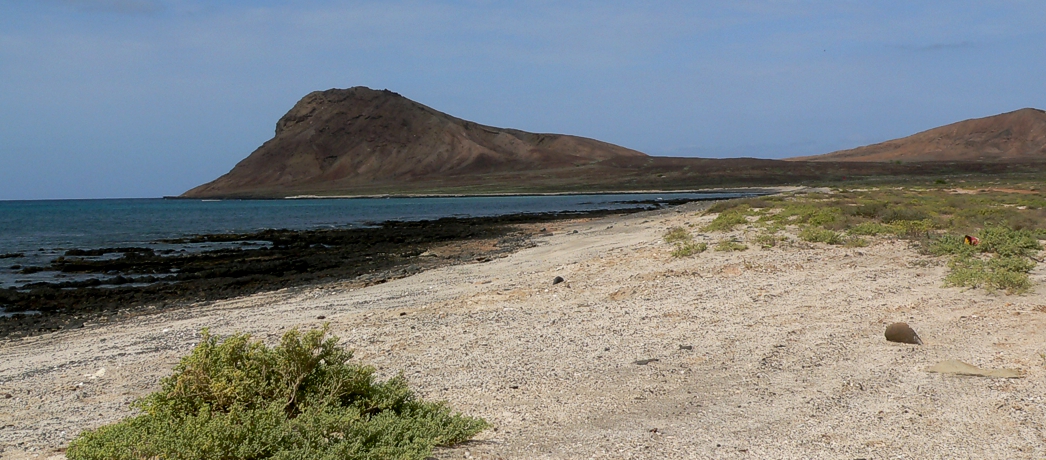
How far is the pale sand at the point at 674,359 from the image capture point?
16.4 ft

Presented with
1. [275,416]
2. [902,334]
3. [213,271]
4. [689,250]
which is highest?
[275,416]

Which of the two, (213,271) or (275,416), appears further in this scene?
(213,271)

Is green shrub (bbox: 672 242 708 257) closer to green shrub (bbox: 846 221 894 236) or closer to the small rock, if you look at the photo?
green shrub (bbox: 846 221 894 236)

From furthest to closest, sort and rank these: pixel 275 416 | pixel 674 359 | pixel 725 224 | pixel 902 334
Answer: pixel 725 224 → pixel 902 334 → pixel 674 359 → pixel 275 416

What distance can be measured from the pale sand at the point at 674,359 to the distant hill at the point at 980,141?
18344 centimetres

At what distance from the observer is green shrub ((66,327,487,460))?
4027 mm

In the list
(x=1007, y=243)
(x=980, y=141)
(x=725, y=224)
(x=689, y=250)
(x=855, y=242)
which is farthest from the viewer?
(x=980, y=141)

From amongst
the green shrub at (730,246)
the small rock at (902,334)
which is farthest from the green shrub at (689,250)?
the small rock at (902,334)

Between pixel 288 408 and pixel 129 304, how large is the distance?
13.3 metres

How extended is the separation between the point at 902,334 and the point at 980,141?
690ft

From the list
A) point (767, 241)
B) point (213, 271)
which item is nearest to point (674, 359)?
point (767, 241)

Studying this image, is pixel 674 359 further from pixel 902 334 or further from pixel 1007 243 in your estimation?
pixel 1007 243

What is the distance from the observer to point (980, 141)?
185 m

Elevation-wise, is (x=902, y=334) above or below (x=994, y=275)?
below
